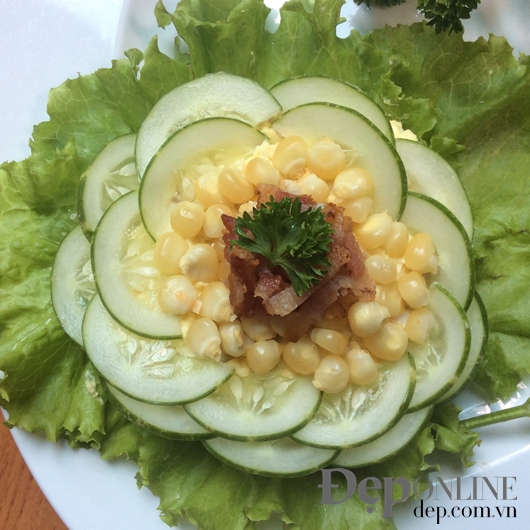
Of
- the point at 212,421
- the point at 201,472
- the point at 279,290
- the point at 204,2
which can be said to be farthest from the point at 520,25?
the point at 201,472

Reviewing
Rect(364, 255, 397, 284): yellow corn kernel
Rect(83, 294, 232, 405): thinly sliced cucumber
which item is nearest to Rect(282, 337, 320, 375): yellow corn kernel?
Rect(83, 294, 232, 405): thinly sliced cucumber

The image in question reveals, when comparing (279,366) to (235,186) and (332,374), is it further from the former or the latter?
(235,186)

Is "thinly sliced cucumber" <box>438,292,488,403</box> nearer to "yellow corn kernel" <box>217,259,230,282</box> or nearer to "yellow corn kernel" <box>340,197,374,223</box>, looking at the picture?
"yellow corn kernel" <box>340,197,374,223</box>

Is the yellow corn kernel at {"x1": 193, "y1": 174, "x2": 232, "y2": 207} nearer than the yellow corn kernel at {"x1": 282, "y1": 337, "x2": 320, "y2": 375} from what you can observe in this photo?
No

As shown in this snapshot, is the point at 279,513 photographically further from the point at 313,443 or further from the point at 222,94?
the point at 222,94

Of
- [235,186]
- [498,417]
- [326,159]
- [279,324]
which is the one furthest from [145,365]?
[498,417]

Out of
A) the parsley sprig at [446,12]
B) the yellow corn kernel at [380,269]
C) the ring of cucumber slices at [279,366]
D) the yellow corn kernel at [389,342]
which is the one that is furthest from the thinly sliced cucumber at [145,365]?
the parsley sprig at [446,12]
